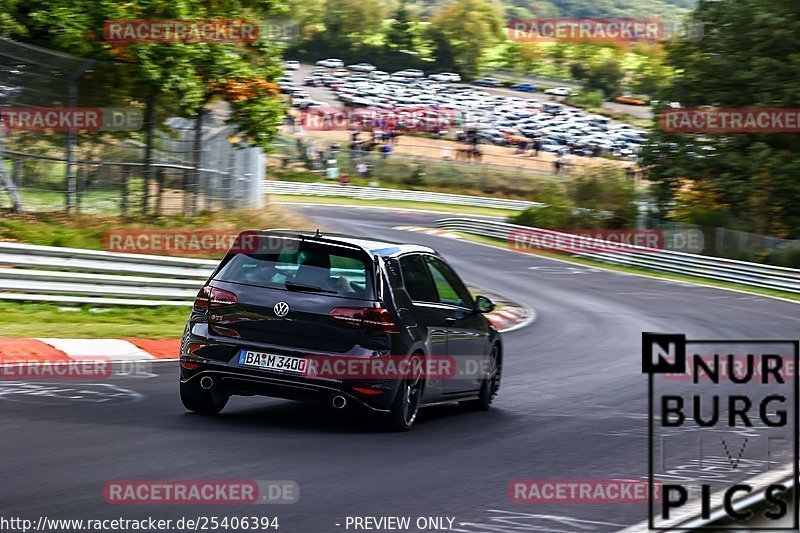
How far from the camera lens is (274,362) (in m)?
8.63

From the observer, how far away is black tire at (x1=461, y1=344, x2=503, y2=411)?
11.0 metres

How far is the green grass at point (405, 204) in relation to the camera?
59.7 metres
